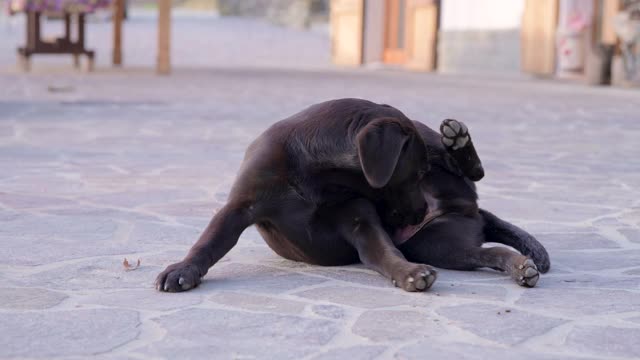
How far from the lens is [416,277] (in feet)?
9.89

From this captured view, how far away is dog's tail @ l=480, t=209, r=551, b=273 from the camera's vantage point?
340cm

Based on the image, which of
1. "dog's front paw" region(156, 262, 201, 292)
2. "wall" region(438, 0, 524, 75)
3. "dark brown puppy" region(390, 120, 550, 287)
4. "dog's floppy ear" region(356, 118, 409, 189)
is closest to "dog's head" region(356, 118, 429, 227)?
"dog's floppy ear" region(356, 118, 409, 189)

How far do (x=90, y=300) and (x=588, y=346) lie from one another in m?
1.34

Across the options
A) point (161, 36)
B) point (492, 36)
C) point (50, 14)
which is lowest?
point (161, 36)

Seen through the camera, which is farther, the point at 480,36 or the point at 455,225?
the point at 480,36

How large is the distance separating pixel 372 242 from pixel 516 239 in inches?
22.2

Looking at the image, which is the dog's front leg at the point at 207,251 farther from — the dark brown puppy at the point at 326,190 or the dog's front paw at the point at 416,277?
the dog's front paw at the point at 416,277

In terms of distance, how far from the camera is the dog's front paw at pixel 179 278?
3.01 metres

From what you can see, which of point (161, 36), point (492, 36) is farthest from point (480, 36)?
point (161, 36)

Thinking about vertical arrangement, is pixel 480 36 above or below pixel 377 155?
above

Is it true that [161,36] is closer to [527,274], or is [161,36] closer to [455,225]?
[455,225]

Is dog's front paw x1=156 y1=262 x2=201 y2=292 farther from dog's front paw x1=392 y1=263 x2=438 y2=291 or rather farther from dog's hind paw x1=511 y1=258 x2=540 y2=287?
dog's hind paw x1=511 y1=258 x2=540 y2=287

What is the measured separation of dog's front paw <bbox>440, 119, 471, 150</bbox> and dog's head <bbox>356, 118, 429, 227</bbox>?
7.0 inches

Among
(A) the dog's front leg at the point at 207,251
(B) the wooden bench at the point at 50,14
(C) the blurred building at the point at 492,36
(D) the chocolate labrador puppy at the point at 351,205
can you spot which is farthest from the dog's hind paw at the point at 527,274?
(B) the wooden bench at the point at 50,14
